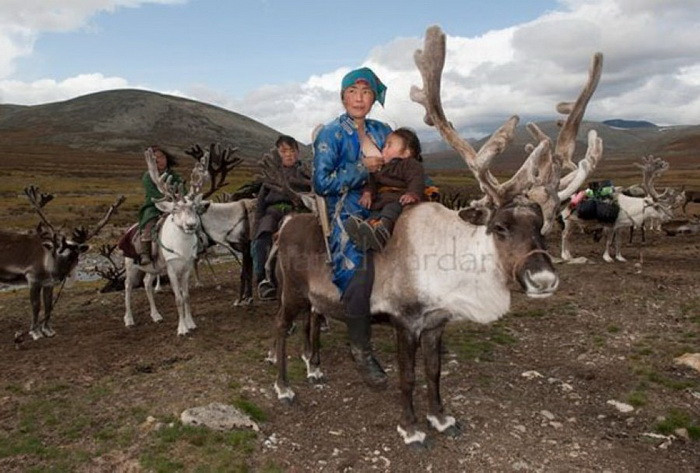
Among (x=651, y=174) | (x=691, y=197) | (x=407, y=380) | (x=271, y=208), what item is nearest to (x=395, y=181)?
(x=407, y=380)

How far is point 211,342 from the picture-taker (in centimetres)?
980

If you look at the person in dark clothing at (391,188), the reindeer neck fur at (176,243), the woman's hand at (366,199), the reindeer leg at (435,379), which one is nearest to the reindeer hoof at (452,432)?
the reindeer leg at (435,379)

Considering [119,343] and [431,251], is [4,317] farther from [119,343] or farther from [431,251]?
[431,251]

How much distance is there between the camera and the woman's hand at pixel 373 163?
6.01m

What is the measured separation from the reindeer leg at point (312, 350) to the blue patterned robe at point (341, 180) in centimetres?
219

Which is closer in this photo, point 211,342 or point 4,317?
point 211,342

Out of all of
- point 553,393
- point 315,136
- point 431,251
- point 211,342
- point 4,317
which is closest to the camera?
point 431,251

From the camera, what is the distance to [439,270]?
5.59m

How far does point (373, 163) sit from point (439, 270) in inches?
54.5

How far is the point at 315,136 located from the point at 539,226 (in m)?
2.60

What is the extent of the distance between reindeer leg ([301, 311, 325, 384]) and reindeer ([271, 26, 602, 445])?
1.70 metres

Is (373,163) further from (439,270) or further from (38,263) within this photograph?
(38,263)

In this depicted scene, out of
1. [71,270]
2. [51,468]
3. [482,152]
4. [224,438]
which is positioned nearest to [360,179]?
[482,152]

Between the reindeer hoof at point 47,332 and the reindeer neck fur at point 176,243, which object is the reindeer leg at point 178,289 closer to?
the reindeer neck fur at point 176,243
